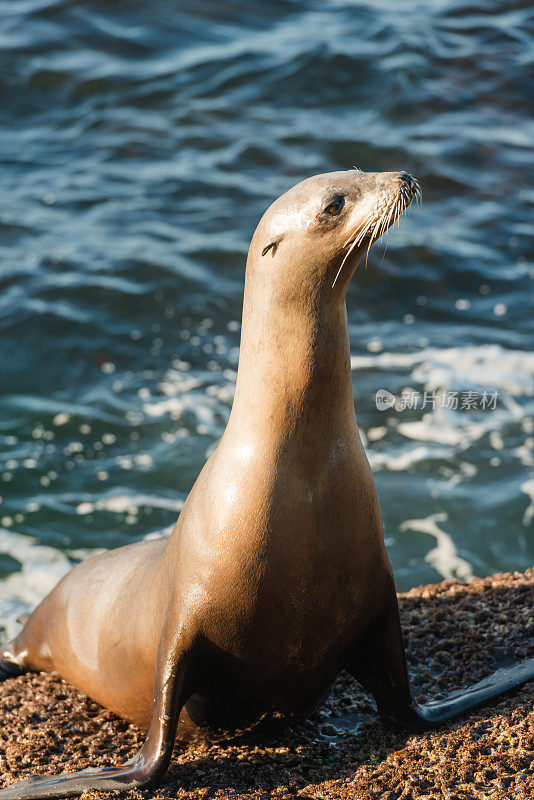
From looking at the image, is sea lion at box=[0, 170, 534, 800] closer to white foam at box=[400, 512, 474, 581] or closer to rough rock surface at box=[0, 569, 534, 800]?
rough rock surface at box=[0, 569, 534, 800]

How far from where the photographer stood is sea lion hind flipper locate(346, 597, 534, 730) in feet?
12.4

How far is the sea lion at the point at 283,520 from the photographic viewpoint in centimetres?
336

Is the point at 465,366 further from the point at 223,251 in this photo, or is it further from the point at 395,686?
the point at 395,686

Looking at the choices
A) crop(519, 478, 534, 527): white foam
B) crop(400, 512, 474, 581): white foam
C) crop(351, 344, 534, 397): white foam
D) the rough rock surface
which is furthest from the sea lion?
crop(351, 344, 534, 397): white foam

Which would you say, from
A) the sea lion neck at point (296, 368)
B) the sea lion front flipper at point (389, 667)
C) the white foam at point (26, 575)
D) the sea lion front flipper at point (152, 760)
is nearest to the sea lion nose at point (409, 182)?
the sea lion neck at point (296, 368)

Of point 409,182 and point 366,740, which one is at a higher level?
point 409,182

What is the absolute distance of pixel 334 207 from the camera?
334cm

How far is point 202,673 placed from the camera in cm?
360

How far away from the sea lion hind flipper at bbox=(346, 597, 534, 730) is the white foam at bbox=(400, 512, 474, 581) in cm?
266

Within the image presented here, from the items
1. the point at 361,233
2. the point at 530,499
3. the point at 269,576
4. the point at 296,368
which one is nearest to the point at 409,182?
the point at 361,233

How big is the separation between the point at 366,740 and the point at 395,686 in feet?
0.85

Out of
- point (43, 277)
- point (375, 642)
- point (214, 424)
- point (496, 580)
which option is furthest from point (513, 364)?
point (375, 642)

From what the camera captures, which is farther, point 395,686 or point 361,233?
point 395,686

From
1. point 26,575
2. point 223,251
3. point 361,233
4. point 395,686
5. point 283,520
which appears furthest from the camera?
point 223,251
